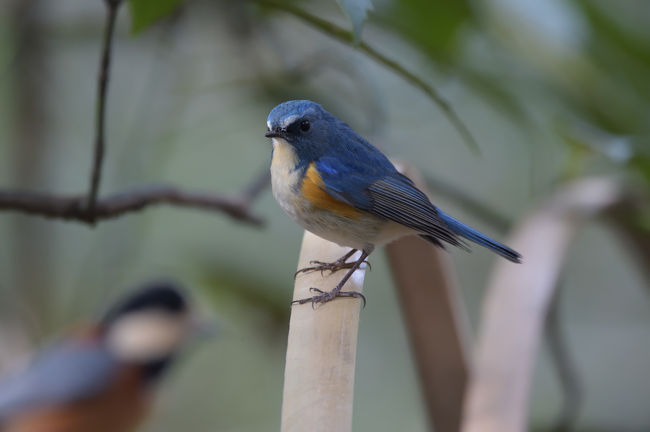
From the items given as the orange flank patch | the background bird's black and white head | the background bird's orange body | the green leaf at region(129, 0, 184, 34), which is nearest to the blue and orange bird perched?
the orange flank patch

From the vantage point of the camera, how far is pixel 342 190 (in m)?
1.16

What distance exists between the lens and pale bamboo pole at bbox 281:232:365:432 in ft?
2.27

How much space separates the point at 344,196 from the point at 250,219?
0.34 m

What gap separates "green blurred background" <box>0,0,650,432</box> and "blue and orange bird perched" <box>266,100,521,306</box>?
0.77 feet

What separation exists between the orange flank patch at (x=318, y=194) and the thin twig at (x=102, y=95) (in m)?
A: 0.30

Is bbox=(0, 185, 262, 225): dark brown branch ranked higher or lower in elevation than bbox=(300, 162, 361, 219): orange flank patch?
lower

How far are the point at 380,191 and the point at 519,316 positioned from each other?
30 centimetres

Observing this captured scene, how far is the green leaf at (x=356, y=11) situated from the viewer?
2.48ft

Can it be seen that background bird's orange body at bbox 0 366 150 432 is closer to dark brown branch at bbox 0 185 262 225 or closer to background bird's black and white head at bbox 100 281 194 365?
background bird's black and white head at bbox 100 281 194 365

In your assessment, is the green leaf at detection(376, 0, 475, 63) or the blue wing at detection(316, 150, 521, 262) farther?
the green leaf at detection(376, 0, 475, 63)

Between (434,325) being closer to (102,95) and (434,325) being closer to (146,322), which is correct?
(102,95)

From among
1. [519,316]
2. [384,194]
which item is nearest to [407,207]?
[384,194]

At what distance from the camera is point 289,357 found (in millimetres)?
757

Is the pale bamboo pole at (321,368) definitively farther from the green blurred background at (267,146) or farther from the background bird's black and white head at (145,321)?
the background bird's black and white head at (145,321)
